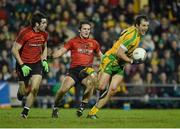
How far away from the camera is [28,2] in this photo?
88.6ft

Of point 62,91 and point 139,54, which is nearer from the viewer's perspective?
point 139,54

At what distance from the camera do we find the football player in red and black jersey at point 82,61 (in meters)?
17.3

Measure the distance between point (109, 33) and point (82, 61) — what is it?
8.41 meters

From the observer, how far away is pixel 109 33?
26.0 m

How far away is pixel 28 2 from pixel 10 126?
13.5 m

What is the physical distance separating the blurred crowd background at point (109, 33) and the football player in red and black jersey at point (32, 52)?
23.0ft

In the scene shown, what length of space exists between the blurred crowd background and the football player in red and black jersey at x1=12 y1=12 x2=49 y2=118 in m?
7.00

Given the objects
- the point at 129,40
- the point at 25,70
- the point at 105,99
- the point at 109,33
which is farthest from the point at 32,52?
the point at 109,33

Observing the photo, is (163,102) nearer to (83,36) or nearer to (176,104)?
(176,104)

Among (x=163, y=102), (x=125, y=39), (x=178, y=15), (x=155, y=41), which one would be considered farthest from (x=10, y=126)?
(x=178, y=15)

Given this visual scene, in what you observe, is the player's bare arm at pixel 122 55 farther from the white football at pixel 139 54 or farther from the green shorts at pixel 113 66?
the green shorts at pixel 113 66

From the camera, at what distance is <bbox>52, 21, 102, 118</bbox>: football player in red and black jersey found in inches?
681

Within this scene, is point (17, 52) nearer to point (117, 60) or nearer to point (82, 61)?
point (82, 61)

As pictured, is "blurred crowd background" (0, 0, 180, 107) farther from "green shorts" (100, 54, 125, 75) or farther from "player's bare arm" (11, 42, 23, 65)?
"player's bare arm" (11, 42, 23, 65)
